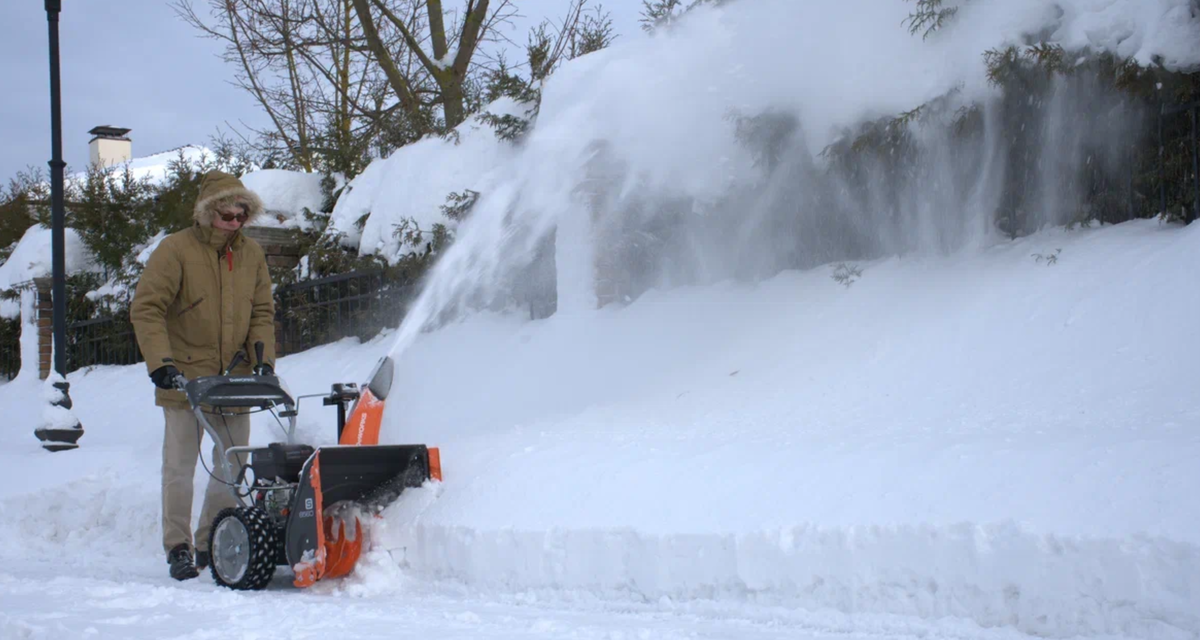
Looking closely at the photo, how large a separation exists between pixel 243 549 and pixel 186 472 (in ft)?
3.07

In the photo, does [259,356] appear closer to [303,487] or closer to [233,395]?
[233,395]

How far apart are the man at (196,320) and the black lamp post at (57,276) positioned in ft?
13.4

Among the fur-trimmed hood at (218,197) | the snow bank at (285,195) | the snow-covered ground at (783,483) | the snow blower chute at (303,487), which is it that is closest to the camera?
the snow-covered ground at (783,483)

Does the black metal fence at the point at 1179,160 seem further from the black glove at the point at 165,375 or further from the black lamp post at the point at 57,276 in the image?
the black lamp post at the point at 57,276

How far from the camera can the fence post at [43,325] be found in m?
13.7

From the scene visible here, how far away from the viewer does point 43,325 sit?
1384 centimetres

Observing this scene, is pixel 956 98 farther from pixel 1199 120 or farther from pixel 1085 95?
pixel 1199 120

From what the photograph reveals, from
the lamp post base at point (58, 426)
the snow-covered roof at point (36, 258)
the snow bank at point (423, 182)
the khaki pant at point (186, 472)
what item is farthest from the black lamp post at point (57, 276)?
the snow-covered roof at point (36, 258)

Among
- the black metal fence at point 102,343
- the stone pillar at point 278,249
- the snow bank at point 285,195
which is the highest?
the snow bank at point 285,195

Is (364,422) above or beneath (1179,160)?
beneath

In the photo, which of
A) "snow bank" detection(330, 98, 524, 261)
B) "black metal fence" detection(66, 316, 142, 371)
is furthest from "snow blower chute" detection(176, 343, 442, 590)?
"black metal fence" detection(66, 316, 142, 371)

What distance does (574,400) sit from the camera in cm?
643

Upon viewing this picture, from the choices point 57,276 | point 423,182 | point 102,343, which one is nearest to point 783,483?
point 423,182

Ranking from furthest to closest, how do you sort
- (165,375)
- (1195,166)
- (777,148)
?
(777,148), (1195,166), (165,375)
